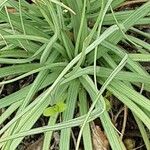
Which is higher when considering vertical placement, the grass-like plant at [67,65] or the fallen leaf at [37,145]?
the grass-like plant at [67,65]

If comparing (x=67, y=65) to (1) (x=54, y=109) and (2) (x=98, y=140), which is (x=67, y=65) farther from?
(2) (x=98, y=140)

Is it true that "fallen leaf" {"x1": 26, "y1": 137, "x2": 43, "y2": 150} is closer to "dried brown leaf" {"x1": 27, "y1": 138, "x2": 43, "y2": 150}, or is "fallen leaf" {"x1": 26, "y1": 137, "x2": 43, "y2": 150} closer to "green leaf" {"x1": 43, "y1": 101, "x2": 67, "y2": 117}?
"dried brown leaf" {"x1": 27, "y1": 138, "x2": 43, "y2": 150}

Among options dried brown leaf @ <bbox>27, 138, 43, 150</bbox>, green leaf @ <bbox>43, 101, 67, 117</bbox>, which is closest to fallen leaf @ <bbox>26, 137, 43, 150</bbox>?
dried brown leaf @ <bbox>27, 138, 43, 150</bbox>

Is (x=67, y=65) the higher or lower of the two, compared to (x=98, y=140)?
higher

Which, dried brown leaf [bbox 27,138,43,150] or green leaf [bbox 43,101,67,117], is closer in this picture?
green leaf [bbox 43,101,67,117]

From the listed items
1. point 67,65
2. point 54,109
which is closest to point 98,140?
point 54,109

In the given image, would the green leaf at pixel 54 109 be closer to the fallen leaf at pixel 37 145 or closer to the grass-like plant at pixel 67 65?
the grass-like plant at pixel 67 65

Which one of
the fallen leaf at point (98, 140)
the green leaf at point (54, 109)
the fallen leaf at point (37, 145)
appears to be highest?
the green leaf at point (54, 109)

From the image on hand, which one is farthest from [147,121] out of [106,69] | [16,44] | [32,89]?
[16,44]

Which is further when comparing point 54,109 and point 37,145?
point 37,145

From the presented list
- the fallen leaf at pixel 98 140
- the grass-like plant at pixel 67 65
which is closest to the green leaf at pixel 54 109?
the grass-like plant at pixel 67 65

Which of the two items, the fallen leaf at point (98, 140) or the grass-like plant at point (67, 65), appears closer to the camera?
the grass-like plant at point (67, 65)
